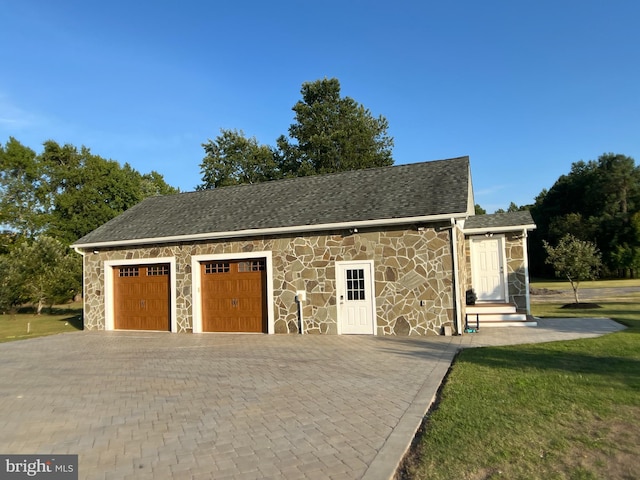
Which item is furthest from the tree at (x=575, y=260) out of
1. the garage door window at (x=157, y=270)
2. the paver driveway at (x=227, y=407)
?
the garage door window at (x=157, y=270)

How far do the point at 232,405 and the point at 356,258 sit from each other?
A: 7.51 metres

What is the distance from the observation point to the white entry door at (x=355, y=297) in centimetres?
1299

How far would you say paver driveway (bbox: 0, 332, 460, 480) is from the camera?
14.3 feet

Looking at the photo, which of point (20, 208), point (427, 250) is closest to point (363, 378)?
point (427, 250)

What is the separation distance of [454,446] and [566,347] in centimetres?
642

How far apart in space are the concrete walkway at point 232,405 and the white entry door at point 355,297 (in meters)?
1.28

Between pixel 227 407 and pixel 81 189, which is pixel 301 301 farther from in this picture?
pixel 81 189

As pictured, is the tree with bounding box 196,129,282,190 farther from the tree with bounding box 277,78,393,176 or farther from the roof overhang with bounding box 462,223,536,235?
the roof overhang with bounding box 462,223,536,235

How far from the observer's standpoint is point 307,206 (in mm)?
15086

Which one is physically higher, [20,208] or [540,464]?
[20,208]

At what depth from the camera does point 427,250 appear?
12.5 metres

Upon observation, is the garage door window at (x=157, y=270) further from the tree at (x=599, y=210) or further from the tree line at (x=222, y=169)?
the tree at (x=599, y=210)

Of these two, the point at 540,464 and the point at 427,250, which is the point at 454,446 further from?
the point at 427,250

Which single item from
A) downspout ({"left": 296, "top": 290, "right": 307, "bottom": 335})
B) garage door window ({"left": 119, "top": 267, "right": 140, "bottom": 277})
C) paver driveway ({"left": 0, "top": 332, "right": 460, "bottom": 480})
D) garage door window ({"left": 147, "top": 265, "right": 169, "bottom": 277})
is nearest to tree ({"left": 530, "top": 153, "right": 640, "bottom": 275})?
downspout ({"left": 296, "top": 290, "right": 307, "bottom": 335})
